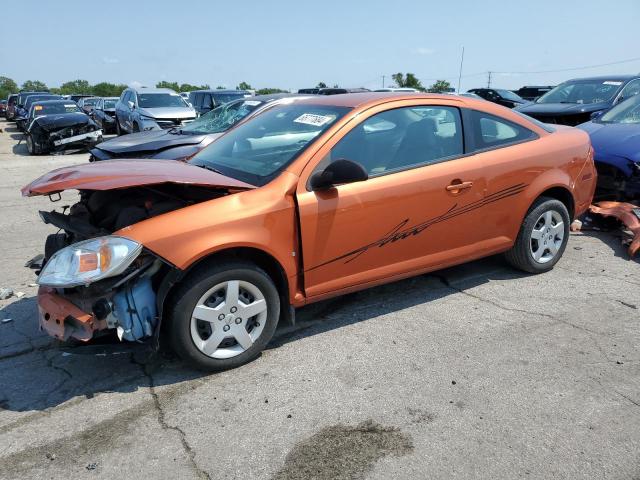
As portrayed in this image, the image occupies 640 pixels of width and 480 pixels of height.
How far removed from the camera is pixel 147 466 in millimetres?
2652

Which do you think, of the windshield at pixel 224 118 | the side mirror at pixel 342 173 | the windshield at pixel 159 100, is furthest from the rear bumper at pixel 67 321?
the windshield at pixel 159 100

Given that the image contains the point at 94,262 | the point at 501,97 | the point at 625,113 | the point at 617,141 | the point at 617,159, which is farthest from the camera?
the point at 501,97

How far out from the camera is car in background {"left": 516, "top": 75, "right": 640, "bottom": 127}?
9898mm

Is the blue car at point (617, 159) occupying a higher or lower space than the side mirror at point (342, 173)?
lower

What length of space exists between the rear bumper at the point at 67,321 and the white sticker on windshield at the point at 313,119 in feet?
6.64

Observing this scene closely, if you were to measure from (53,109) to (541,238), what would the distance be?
17.1 meters

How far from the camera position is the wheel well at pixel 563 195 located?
497 cm

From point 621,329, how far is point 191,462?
10.6 ft

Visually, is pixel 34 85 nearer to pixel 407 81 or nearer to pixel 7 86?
pixel 7 86

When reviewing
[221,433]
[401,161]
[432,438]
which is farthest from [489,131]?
[221,433]

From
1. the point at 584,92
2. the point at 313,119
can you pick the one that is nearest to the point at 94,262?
the point at 313,119

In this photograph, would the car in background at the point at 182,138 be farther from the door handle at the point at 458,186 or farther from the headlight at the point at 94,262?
the headlight at the point at 94,262

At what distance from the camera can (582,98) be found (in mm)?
10586

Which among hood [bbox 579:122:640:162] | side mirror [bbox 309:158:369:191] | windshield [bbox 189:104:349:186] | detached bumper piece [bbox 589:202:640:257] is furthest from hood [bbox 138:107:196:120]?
side mirror [bbox 309:158:369:191]
